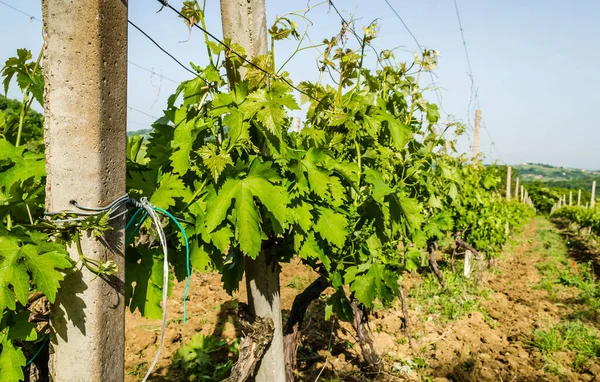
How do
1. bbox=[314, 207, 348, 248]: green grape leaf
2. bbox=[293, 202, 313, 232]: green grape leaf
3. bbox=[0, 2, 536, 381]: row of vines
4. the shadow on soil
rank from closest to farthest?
bbox=[0, 2, 536, 381]: row of vines < bbox=[293, 202, 313, 232]: green grape leaf < bbox=[314, 207, 348, 248]: green grape leaf < the shadow on soil

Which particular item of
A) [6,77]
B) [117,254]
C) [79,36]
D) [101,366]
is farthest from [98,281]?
[6,77]

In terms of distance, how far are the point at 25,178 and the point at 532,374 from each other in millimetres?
5037

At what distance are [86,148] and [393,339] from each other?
15.4ft

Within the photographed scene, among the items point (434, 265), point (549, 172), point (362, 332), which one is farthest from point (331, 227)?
point (549, 172)

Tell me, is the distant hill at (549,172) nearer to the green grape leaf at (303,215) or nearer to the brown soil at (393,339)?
the brown soil at (393,339)

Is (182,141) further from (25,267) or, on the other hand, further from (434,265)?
(434,265)

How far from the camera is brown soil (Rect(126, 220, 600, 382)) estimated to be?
170 inches

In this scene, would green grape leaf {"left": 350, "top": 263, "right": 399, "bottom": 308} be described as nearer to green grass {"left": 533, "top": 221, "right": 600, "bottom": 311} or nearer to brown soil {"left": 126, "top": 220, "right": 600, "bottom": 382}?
brown soil {"left": 126, "top": 220, "right": 600, "bottom": 382}

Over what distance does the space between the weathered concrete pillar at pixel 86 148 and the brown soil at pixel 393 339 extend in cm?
279

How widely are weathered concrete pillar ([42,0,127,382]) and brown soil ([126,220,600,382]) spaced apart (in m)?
2.79

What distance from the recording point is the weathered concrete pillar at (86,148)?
1.06 meters

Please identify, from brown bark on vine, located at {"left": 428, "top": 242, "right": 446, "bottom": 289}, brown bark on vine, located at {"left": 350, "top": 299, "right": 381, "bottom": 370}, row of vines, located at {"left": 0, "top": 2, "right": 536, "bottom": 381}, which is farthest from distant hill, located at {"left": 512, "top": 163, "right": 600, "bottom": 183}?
row of vines, located at {"left": 0, "top": 2, "right": 536, "bottom": 381}

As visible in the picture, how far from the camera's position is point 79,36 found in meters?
1.06

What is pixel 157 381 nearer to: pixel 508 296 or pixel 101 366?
pixel 101 366
